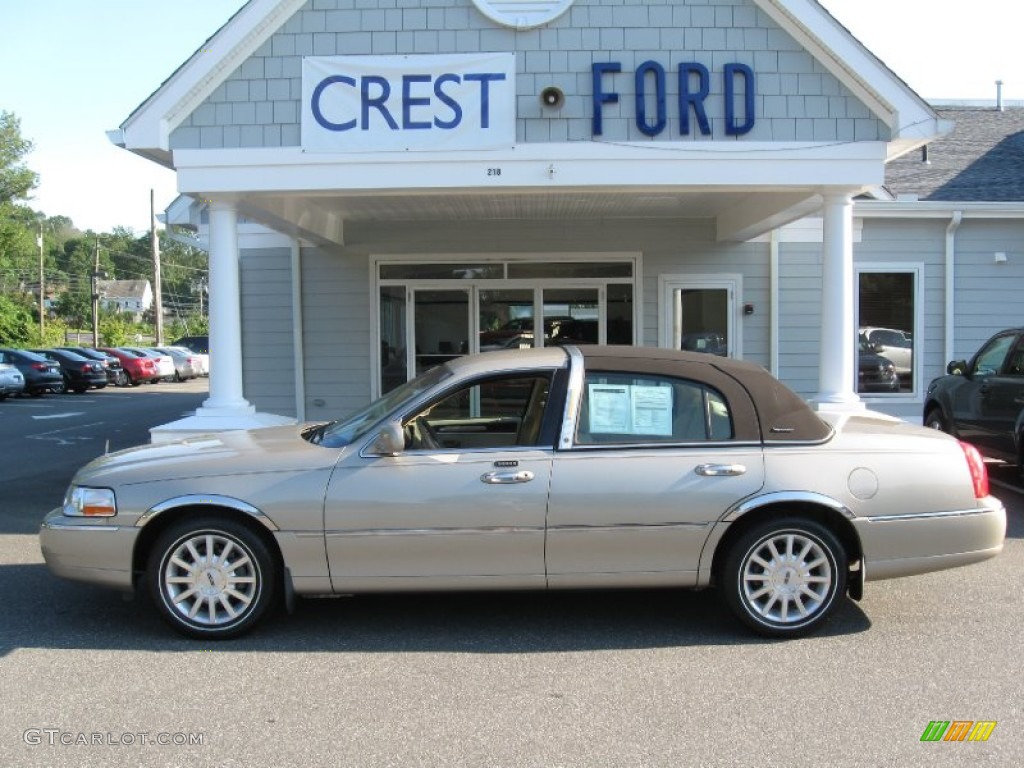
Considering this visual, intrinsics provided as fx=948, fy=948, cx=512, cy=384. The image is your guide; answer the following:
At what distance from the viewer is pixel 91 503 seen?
5.10 metres

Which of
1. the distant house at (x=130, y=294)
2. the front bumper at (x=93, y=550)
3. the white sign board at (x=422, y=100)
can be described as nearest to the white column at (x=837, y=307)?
the white sign board at (x=422, y=100)

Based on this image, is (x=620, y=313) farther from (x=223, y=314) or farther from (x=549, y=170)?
(x=223, y=314)

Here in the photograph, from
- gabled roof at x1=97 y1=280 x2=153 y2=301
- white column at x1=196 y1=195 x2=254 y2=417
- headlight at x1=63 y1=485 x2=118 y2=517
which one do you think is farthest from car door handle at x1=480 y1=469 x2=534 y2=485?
gabled roof at x1=97 y1=280 x2=153 y2=301

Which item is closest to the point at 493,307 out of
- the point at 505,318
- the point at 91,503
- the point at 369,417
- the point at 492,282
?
the point at 505,318

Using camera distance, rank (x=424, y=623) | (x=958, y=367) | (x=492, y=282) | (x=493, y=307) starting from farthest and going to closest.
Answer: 1. (x=493, y=307)
2. (x=492, y=282)
3. (x=958, y=367)
4. (x=424, y=623)

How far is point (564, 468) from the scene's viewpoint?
5.05 metres

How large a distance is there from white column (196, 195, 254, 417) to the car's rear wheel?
7.55 meters

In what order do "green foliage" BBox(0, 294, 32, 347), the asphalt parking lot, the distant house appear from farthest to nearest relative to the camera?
1. the distant house
2. "green foliage" BBox(0, 294, 32, 347)
3. the asphalt parking lot

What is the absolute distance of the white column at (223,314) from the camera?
9484 millimetres

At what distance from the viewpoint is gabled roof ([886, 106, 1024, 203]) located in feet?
43.3

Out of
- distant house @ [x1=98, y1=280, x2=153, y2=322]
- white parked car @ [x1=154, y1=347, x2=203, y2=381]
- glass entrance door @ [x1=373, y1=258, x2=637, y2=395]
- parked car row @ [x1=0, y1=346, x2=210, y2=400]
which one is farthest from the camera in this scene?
distant house @ [x1=98, y1=280, x2=153, y2=322]

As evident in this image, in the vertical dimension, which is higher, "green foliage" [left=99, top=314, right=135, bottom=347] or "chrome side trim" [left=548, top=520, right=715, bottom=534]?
"green foliage" [left=99, top=314, right=135, bottom=347]

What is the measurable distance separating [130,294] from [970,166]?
116864 millimetres

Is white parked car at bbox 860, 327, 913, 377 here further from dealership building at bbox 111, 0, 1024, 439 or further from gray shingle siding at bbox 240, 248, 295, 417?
gray shingle siding at bbox 240, 248, 295, 417
